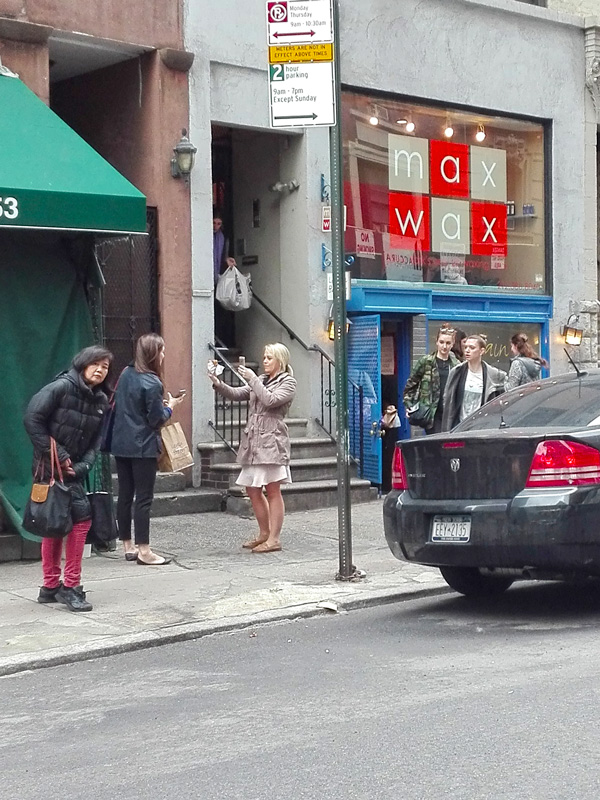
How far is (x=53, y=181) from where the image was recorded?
1006cm

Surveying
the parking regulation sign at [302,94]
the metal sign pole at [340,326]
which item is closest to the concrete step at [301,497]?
the metal sign pole at [340,326]

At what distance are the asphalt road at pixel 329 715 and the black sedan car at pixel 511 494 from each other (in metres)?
0.44

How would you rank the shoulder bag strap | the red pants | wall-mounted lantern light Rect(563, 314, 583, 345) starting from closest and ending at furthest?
Answer: the shoulder bag strap
the red pants
wall-mounted lantern light Rect(563, 314, 583, 345)

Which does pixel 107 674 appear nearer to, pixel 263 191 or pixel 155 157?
pixel 155 157

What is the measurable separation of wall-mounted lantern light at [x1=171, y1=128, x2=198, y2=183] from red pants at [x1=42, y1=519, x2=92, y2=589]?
19.8 feet

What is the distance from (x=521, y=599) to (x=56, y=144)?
18.2ft

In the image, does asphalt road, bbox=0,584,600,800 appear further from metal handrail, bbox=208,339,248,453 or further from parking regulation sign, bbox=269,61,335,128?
metal handrail, bbox=208,339,248,453

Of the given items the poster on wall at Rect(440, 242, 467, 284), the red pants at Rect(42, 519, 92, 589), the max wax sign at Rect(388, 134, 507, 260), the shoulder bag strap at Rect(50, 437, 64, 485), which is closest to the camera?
the shoulder bag strap at Rect(50, 437, 64, 485)

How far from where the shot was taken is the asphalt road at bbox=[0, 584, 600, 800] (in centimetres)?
475

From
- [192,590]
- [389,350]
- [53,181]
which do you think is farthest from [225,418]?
[192,590]

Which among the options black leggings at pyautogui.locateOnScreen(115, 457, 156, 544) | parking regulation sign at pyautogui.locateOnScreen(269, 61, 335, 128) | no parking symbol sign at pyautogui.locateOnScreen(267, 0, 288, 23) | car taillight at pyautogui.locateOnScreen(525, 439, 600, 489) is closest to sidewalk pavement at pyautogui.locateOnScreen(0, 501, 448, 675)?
black leggings at pyautogui.locateOnScreen(115, 457, 156, 544)

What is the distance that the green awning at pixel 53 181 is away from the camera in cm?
978

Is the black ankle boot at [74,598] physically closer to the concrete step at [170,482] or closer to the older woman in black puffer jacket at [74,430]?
the older woman in black puffer jacket at [74,430]

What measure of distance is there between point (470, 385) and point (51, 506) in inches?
183
